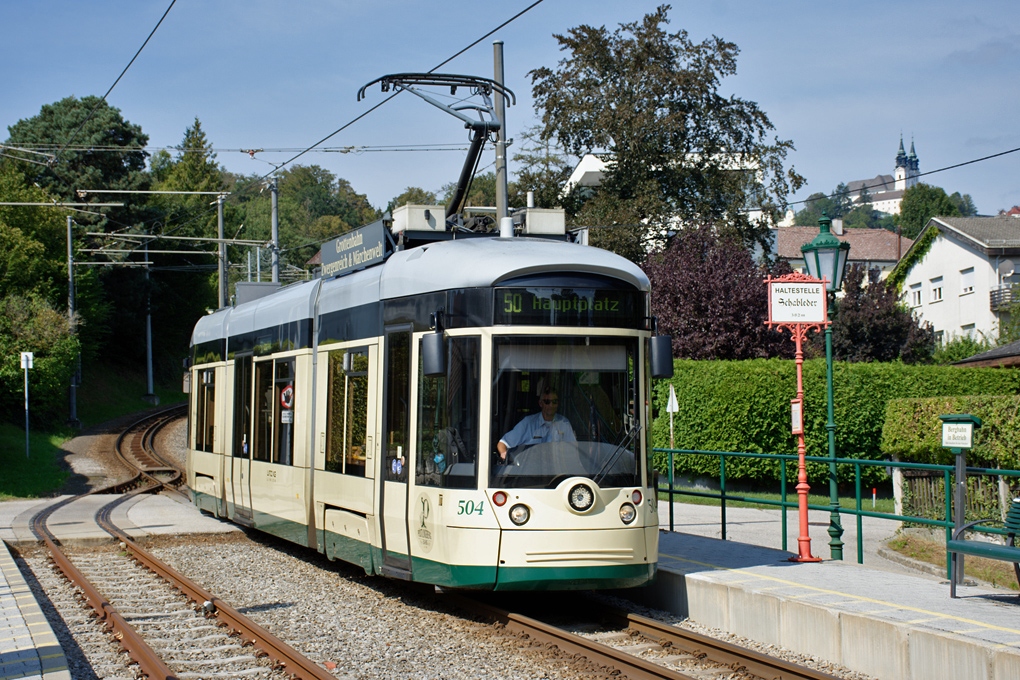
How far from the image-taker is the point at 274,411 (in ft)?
43.9

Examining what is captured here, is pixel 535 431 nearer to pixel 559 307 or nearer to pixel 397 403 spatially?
pixel 559 307

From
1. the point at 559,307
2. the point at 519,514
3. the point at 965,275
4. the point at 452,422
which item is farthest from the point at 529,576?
the point at 965,275

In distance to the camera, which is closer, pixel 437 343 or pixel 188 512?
pixel 437 343

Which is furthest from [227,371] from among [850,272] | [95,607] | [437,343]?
[850,272]

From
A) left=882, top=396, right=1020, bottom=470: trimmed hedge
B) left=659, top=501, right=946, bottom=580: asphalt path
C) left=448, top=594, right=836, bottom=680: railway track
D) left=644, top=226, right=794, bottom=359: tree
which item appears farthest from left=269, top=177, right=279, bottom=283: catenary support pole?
left=448, top=594, right=836, bottom=680: railway track

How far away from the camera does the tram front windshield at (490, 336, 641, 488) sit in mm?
8930

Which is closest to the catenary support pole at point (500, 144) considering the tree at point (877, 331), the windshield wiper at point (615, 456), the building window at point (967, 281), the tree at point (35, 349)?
the windshield wiper at point (615, 456)

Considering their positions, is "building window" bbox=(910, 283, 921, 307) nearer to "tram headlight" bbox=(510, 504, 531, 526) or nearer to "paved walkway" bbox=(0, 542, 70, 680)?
"tram headlight" bbox=(510, 504, 531, 526)

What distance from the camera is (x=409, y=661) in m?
8.08

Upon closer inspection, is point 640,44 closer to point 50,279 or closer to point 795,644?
point 50,279

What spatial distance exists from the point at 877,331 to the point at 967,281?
1224cm

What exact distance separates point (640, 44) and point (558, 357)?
33576mm

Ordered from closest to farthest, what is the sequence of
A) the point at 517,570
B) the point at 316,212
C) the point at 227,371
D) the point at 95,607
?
the point at 517,570 < the point at 95,607 < the point at 227,371 < the point at 316,212

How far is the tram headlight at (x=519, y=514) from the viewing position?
879cm
